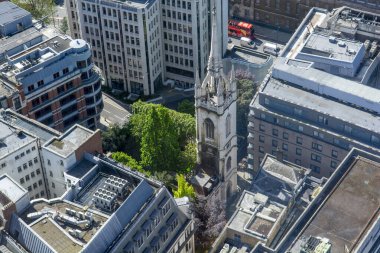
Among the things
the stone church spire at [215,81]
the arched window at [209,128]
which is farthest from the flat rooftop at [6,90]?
the arched window at [209,128]

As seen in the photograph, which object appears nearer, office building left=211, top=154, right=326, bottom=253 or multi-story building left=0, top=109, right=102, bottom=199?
office building left=211, top=154, right=326, bottom=253

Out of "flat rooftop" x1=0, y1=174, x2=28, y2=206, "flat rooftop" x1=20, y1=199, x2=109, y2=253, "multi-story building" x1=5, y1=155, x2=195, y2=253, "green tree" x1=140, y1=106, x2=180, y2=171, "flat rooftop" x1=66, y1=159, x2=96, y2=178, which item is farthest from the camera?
"green tree" x1=140, y1=106, x2=180, y2=171

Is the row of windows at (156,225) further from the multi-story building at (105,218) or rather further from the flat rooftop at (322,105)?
the flat rooftop at (322,105)

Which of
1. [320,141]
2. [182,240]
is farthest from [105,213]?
[320,141]

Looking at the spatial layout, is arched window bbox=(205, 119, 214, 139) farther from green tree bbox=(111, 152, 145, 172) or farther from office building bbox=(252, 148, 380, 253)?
office building bbox=(252, 148, 380, 253)

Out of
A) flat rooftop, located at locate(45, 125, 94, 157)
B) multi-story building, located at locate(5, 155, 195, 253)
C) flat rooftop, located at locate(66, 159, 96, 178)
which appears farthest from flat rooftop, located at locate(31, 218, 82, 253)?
flat rooftop, located at locate(45, 125, 94, 157)

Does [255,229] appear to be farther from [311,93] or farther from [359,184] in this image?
[311,93]

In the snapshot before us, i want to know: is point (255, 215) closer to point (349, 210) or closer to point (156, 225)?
point (349, 210)
